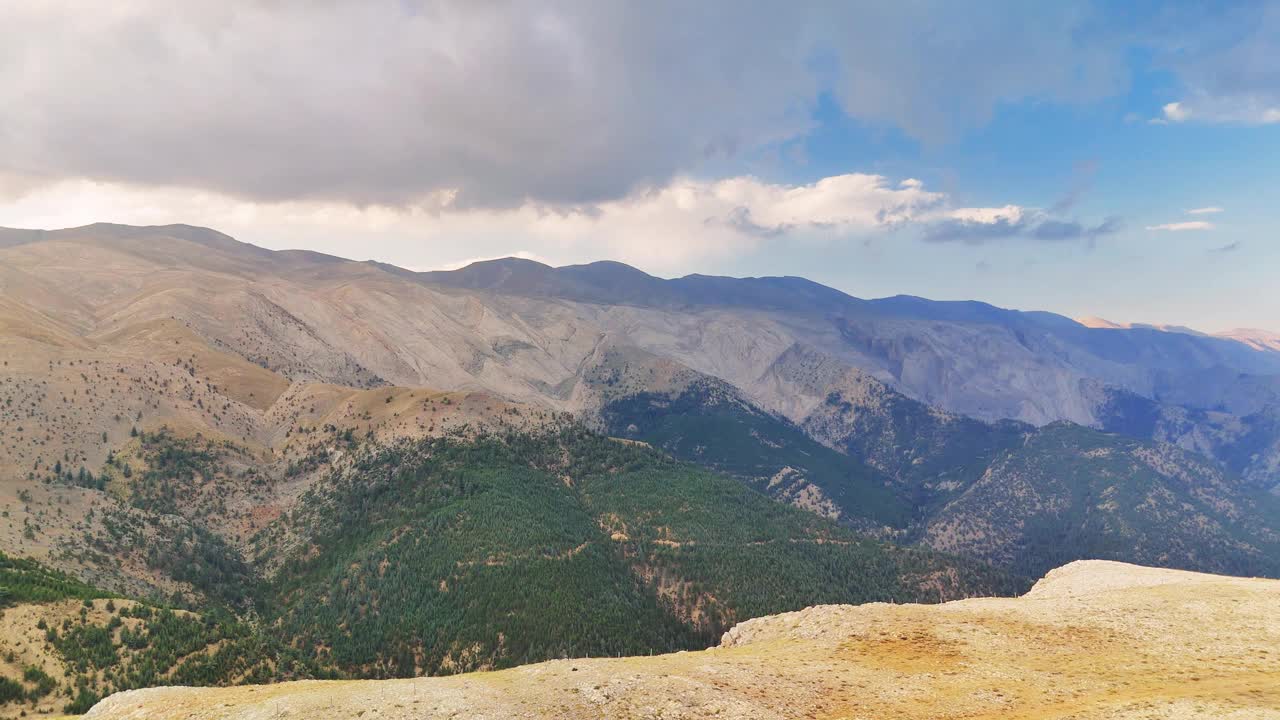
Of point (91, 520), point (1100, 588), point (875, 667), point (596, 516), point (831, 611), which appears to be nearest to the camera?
point (875, 667)

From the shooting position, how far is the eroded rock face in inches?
1796

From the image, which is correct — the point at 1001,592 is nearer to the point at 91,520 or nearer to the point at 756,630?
the point at 756,630

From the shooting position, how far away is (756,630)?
7288 cm

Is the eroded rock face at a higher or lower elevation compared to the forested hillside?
higher

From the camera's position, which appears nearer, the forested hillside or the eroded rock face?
the eroded rock face

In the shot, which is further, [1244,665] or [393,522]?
[393,522]

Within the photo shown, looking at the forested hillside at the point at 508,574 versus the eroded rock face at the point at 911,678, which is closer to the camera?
the eroded rock face at the point at 911,678

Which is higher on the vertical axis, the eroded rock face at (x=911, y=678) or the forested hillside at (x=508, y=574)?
the eroded rock face at (x=911, y=678)

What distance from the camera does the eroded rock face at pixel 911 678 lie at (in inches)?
1796

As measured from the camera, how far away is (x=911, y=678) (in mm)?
51062

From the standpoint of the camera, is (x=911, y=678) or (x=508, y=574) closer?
(x=911, y=678)

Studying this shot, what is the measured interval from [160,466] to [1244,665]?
205096 millimetres

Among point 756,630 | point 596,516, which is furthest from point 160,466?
point 756,630

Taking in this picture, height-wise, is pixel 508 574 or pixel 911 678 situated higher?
pixel 911 678
